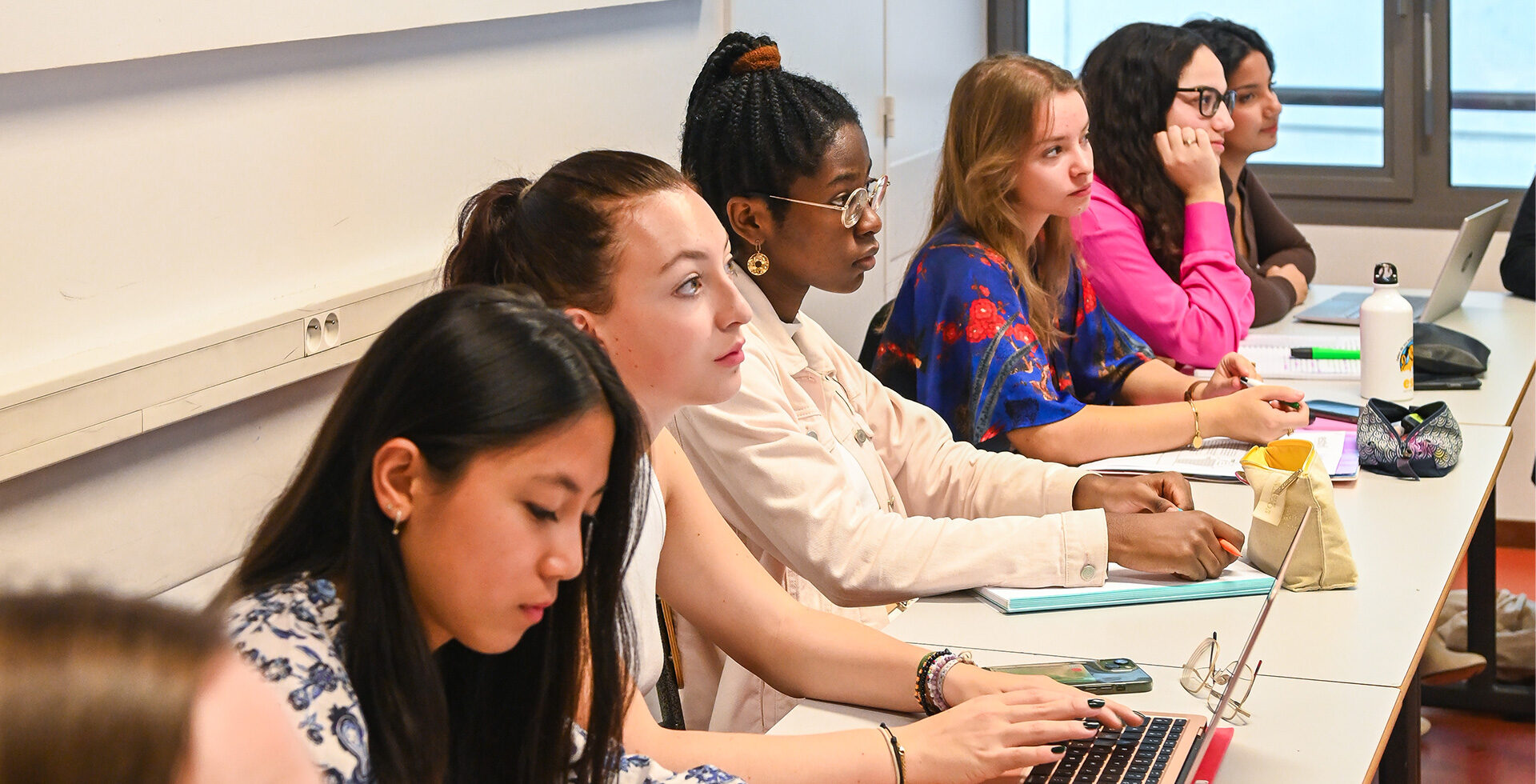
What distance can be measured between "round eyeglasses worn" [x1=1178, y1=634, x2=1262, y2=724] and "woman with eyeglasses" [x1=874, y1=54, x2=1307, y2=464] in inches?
31.5

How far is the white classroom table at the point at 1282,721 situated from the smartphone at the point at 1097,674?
0.4 inches

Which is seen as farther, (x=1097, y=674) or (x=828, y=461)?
(x=828, y=461)

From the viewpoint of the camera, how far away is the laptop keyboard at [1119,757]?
4.10 ft

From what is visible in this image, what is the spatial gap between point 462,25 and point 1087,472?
1.07 metres

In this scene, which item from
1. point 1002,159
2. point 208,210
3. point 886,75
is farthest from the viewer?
point 886,75

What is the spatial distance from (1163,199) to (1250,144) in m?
0.53

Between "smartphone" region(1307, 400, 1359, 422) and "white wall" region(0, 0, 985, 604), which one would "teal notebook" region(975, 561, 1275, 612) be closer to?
"smartphone" region(1307, 400, 1359, 422)

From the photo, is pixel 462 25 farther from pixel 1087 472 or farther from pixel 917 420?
pixel 1087 472

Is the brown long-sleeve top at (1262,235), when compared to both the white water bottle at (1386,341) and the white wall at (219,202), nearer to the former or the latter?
the white water bottle at (1386,341)

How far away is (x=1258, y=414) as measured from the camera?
2.21 metres

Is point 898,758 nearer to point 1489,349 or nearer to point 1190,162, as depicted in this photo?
point 1190,162

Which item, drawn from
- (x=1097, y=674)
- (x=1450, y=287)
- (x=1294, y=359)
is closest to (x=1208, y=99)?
(x=1294, y=359)

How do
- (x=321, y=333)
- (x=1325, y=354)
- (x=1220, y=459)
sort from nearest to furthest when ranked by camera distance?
(x=321, y=333) → (x=1220, y=459) → (x=1325, y=354)

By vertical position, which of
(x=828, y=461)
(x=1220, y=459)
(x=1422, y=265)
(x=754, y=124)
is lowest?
(x=1422, y=265)
